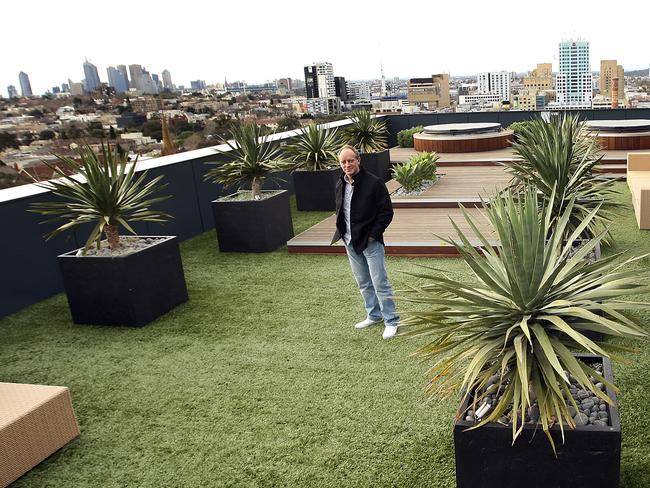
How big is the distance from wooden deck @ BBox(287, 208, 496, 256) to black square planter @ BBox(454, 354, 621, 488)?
422 cm

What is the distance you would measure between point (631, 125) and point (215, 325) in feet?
35.8

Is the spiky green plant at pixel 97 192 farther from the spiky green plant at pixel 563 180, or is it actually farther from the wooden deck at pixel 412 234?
the spiky green plant at pixel 563 180

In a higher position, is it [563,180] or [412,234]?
[563,180]

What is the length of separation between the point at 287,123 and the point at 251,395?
29.7 feet

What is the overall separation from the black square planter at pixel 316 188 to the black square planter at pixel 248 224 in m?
2.11

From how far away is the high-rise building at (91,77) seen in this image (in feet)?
26.7

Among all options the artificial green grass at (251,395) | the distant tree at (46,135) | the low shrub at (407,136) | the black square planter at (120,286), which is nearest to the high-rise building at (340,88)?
the low shrub at (407,136)

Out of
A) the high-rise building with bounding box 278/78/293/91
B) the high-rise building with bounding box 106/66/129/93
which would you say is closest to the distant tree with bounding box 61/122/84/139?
the high-rise building with bounding box 106/66/129/93

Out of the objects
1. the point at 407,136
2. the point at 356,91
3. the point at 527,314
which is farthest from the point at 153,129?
the point at 356,91

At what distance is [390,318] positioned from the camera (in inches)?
183

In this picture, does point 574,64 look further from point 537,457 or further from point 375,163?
point 537,457

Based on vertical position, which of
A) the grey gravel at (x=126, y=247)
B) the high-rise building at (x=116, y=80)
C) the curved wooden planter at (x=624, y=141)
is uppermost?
the high-rise building at (x=116, y=80)

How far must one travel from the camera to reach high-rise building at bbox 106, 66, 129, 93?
8523 mm

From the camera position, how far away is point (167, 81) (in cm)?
1011
